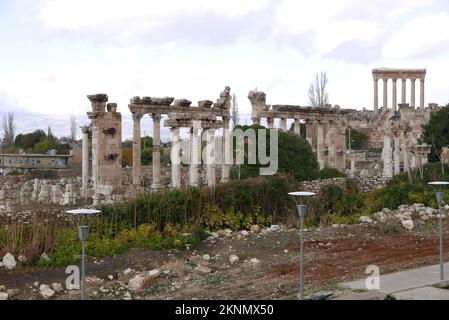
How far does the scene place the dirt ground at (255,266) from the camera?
38.7 ft

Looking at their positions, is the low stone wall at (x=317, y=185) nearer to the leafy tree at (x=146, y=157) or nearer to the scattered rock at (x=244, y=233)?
the scattered rock at (x=244, y=233)

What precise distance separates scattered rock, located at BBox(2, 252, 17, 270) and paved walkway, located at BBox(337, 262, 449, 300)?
6.49 metres

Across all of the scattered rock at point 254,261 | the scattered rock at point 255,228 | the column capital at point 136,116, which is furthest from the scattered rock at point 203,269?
the column capital at point 136,116

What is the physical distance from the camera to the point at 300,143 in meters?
28.8

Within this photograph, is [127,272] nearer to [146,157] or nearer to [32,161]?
[146,157]

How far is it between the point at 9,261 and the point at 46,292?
190 centimetres

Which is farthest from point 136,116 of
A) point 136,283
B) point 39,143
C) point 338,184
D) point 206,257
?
point 39,143

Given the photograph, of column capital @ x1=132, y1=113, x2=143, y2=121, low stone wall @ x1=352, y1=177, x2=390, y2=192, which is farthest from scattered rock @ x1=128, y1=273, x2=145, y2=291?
column capital @ x1=132, y1=113, x2=143, y2=121

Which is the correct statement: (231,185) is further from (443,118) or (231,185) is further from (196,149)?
(443,118)

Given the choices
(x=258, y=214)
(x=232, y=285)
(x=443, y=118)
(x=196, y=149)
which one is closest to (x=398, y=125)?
(x=443, y=118)

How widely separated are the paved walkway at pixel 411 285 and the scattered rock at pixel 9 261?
6.49 meters

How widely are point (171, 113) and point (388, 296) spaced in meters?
19.0

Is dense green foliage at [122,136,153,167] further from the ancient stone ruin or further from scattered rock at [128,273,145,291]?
scattered rock at [128,273,145,291]

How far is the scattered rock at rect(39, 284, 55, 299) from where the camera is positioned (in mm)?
11578
